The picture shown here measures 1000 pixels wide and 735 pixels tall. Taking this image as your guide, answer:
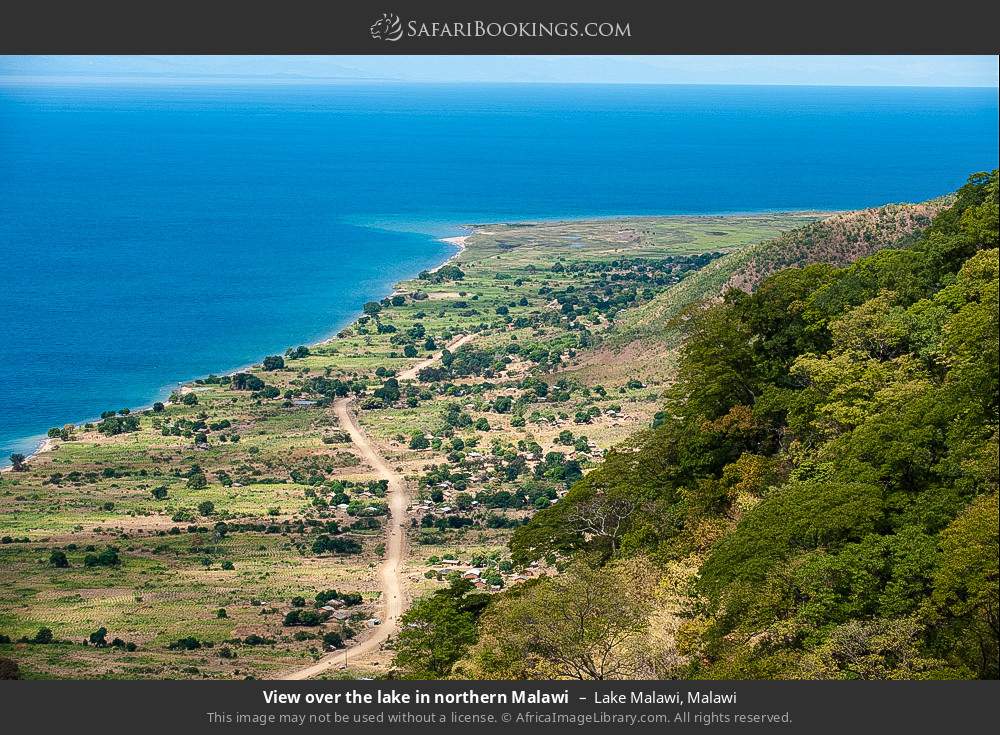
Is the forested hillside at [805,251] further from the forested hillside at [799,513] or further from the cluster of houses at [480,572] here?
the forested hillside at [799,513]

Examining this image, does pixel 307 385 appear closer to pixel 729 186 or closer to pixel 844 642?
pixel 844 642

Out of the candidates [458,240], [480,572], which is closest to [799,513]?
[480,572]

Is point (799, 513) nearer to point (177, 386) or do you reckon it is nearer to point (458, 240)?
point (177, 386)

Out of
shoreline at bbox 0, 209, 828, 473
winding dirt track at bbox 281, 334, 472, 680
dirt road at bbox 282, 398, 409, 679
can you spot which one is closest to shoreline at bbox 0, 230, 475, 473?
shoreline at bbox 0, 209, 828, 473

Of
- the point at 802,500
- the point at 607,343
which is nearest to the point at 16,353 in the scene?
the point at 607,343

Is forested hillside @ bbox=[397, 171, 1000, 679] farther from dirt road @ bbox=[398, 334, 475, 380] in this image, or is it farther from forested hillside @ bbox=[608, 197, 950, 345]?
dirt road @ bbox=[398, 334, 475, 380]
